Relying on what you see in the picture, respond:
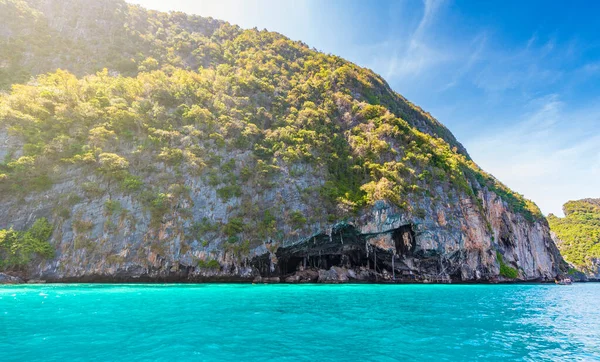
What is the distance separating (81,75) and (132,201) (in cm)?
3223

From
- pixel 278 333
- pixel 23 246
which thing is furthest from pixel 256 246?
pixel 278 333

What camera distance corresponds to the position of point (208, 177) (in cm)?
3847

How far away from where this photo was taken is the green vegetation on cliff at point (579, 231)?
3191 inches

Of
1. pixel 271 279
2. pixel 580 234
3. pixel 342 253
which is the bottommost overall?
pixel 271 279

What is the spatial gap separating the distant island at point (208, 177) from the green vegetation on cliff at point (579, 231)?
34.5 m

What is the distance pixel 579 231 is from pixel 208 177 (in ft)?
384

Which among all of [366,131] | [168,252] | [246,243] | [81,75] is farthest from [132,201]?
[366,131]

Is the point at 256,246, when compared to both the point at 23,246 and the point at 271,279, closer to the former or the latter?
the point at 271,279

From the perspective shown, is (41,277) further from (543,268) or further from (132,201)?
(543,268)

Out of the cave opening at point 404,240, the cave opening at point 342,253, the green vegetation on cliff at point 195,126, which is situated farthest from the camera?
the cave opening at point 404,240

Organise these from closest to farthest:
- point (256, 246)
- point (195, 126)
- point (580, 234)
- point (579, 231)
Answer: point (256, 246)
point (195, 126)
point (580, 234)
point (579, 231)

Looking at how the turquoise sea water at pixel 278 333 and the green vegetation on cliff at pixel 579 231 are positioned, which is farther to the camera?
the green vegetation on cliff at pixel 579 231

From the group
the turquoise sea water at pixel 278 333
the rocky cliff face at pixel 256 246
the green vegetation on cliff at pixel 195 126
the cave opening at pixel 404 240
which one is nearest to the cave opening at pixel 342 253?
the cave opening at pixel 404 240

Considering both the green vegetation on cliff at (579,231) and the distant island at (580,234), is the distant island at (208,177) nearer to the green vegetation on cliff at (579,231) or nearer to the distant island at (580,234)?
the distant island at (580,234)
